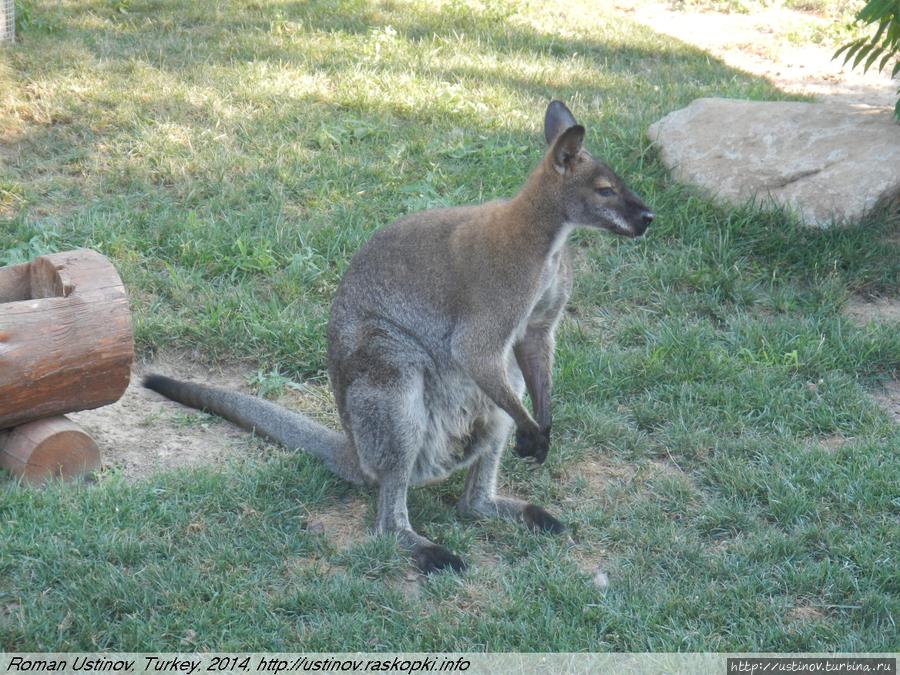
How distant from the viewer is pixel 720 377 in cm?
535

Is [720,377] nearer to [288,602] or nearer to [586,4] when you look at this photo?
[288,602]

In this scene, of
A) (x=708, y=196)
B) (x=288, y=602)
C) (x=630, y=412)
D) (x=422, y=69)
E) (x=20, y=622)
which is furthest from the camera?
(x=422, y=69)

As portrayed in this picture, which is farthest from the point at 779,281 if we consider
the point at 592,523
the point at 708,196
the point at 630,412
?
the point at 592,523

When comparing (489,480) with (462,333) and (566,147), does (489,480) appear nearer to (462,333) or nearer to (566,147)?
(462,333)

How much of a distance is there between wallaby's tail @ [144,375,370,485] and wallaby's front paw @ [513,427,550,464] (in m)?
0.70

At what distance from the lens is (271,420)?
188 inches

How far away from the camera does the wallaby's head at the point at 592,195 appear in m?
4.06

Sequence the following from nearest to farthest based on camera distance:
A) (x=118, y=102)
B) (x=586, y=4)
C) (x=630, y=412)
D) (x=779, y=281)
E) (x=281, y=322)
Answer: (x=630, y=412), (x=281, y=322), (x=779, y=281), (x=118, y=102), (x=586, y=4)

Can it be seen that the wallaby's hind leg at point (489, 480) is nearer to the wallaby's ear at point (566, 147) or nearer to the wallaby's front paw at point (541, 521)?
the wallaby's front paw at point (541, 521)

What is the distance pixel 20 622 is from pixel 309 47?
6.40 meters

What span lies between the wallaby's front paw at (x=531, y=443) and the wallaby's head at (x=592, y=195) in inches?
34.6

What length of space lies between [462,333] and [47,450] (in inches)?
71.1

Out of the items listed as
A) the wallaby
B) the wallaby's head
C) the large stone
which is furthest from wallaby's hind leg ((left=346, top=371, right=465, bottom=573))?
the large stone

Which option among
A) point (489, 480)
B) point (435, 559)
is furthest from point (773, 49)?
point (435, 559)
